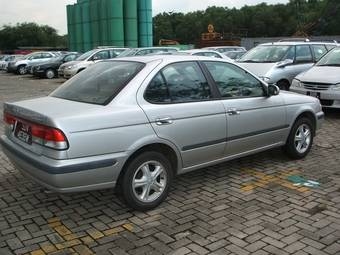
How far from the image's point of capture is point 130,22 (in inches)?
1543

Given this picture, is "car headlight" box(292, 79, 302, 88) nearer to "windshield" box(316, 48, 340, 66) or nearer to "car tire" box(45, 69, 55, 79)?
"windshield" box(316, 48, 340, 66)

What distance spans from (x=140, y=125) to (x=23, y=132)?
1.21 meters

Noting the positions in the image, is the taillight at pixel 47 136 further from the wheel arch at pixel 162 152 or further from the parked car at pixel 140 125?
the wheel arch at pixel 162 152

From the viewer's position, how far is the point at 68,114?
14.3 feet

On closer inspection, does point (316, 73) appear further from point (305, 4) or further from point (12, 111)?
point (305, 4)

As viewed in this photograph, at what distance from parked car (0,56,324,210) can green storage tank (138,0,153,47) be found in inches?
1377

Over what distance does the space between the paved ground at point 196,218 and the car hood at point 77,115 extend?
99cm

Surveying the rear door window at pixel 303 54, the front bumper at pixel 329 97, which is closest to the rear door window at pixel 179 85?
the front bumper at pixel 329 97

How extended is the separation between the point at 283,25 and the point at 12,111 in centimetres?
8889

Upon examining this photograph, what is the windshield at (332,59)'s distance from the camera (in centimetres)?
1102

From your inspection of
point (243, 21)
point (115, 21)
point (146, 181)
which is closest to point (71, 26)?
point (115, 21)

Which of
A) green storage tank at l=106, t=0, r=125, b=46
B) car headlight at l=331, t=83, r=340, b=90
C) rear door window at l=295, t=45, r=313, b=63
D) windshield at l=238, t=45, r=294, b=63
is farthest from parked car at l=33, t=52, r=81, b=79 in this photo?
car headlight at l=331, t=83, r=340, b=90

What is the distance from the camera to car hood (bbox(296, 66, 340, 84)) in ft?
33.2

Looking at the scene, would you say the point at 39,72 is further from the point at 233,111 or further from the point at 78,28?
the point at 233,111
